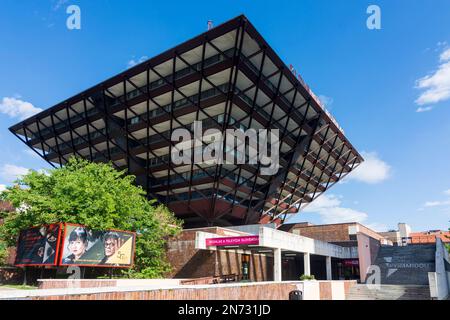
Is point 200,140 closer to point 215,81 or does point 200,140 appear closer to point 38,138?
point 215,81

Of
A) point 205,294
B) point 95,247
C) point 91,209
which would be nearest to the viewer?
point 205,294

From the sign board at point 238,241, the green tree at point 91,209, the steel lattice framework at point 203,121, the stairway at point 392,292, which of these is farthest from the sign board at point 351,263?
the green tree at point 91,209

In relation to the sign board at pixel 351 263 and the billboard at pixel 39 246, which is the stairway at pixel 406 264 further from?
the billboard at pixel 39 246

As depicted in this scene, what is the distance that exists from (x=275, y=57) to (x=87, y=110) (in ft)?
87.6

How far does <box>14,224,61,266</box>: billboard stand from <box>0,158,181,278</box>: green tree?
65.8 inches

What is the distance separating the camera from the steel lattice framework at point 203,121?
3622cm

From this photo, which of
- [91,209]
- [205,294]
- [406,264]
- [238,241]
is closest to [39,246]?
[91,209]

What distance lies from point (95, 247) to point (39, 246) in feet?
11.0

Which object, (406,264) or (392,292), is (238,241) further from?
(406,264)

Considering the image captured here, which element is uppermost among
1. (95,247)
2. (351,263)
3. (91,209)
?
(91,209)

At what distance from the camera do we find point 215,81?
125ft

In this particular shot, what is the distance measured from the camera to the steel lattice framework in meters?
36.2

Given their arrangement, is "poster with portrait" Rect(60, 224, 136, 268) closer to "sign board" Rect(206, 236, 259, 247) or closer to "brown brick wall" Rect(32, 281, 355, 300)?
"sign board" Rect(206, 236, 259, 247)

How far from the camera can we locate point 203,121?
1623 inches
